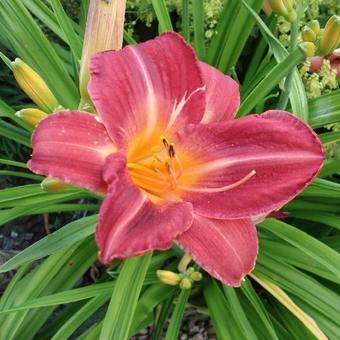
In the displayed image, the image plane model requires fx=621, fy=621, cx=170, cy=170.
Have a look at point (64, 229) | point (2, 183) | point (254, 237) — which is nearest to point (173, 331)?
point (64, 229)

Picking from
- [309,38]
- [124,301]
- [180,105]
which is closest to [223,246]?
[180,105]

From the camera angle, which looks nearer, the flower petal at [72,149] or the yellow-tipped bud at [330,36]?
the flower petal at [72,149]

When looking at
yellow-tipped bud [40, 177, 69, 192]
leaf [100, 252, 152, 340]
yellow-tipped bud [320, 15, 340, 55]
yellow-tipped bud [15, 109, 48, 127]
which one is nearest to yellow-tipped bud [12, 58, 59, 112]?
yellow-tipped bud [15, 109, 48, 127]

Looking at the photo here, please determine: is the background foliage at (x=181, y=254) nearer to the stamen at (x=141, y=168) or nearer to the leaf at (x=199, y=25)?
the leaf at (x=199, y=25)

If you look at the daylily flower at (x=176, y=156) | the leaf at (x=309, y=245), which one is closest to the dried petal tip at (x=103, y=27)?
the daylily flower at (x=176, y=156)

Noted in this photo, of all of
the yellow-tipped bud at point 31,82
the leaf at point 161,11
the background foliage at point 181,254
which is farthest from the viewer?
the leaf at point 161,11

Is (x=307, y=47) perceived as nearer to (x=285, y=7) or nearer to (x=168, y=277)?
(x=285, y=7)

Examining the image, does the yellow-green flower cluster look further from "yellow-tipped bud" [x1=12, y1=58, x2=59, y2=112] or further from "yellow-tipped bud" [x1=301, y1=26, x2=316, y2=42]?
"yellow-tipped bud" [x1=12, y1=58, x2=59, y2=112]
